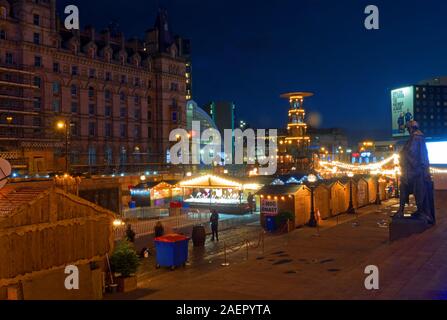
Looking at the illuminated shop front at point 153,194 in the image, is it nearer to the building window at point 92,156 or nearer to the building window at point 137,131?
the building window at point 92,156

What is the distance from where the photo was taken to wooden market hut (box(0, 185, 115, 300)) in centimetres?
1113

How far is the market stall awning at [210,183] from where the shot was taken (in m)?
38.5

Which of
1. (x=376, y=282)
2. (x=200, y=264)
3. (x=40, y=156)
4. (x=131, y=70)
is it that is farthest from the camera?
(x=131, y=70)

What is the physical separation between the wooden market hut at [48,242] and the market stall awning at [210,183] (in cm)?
2486

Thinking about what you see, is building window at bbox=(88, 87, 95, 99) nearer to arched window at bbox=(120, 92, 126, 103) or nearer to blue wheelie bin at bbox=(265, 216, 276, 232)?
arched window at bbox=(120, 92, 126, 103)

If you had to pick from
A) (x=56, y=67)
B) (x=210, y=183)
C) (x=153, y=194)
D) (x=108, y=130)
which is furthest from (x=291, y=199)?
(x=108, y=130)

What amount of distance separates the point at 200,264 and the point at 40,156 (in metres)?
37.9

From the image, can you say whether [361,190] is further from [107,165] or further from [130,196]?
[107,165]

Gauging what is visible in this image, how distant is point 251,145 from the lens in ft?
446

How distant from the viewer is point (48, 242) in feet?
39.2

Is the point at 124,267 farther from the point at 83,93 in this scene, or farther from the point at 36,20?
the point at 83,93

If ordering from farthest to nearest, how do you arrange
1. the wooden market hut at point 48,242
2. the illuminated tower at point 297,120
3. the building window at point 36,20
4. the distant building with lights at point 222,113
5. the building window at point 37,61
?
the distant building with lights at point 222,113, the illuminated tower at point 297,120, the building window at point 37,61, the building window at point 36,20, the wooden market hut at point 48,242

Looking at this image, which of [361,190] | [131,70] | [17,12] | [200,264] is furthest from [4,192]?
[131,70]

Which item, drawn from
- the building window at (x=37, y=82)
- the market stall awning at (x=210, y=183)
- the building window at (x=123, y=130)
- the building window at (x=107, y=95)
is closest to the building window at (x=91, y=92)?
the building window at (x=107, y=95)
